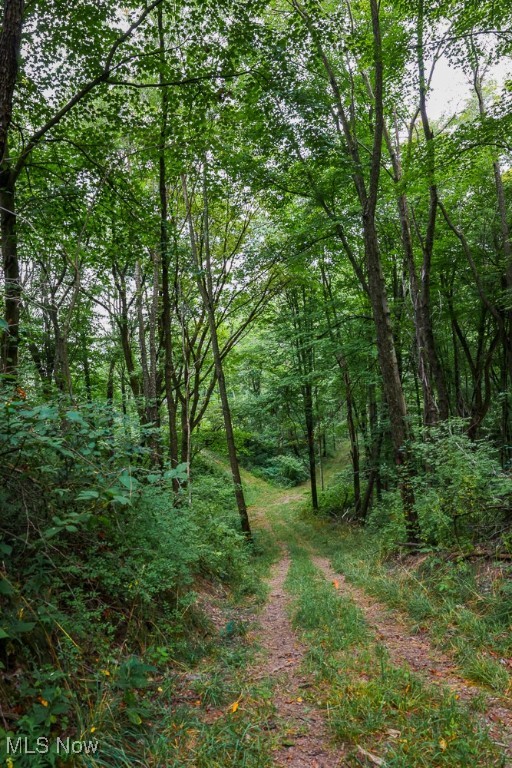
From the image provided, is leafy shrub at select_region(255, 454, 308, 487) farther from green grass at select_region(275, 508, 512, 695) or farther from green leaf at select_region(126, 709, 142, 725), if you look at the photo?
green leaf at select_region(126, 709, 142, 725)

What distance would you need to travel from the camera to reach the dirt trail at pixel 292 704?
2.35 meters

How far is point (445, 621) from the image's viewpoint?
4.10 m

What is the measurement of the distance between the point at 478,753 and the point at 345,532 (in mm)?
11275

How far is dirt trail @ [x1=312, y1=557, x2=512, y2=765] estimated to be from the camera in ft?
8.16

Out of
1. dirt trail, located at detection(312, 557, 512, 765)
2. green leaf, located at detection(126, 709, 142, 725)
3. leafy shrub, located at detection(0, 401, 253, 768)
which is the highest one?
leafy shrub, located at detection(0, 401, 253, 768)

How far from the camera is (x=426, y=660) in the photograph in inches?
138

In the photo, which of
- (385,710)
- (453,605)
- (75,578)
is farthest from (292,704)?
(453,605)

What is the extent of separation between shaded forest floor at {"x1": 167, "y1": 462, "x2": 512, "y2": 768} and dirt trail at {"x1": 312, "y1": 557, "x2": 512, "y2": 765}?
10 mm

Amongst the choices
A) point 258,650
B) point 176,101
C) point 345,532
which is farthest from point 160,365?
point 258,650

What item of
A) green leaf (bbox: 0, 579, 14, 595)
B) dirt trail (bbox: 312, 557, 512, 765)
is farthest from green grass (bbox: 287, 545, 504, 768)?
green leaf (bbox: 0, 579, 14, 595)

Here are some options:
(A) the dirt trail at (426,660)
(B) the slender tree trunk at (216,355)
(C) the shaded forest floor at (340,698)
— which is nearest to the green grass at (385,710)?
(C) the shaded forest floor at (340,698)

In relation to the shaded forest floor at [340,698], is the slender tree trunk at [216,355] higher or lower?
higher

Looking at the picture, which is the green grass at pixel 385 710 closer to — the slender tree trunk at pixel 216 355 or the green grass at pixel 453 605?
the green grass at pixel 453 605

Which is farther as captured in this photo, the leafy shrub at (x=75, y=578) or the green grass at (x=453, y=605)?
the green grass at (x=453, y=605)
